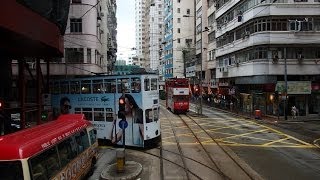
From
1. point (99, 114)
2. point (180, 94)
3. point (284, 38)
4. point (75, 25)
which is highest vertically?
point (75, 25)

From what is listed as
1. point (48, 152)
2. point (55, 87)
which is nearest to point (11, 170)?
point (48, 152)

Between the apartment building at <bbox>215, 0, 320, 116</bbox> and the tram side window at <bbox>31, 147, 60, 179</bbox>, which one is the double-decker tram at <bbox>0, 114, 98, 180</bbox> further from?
the apartment building at <bbox>215, 0, 320, 116</bbox>

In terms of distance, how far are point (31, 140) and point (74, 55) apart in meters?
32.0

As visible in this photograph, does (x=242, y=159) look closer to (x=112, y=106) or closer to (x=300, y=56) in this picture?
(x=112, y=106)

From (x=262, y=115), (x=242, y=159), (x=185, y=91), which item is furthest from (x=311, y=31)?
(x=242, y=159)

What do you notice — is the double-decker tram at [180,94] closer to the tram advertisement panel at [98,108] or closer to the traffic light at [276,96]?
the traffic light at [276,96]

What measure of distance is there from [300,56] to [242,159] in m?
26.9

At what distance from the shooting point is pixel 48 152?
12.4 m

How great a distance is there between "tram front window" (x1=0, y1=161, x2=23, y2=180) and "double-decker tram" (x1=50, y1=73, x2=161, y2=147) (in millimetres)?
12930

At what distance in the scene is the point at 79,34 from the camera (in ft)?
140

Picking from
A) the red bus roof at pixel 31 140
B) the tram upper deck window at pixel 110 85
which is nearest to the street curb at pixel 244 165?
the tram upper deck window at pixel 110 85

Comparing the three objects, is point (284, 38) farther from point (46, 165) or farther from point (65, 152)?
point (46, 165)

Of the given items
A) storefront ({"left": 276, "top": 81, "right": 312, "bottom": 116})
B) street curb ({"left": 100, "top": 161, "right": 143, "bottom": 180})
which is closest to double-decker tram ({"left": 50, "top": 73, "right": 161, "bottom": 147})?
street curb ({"left": 100, "top": 161, "right": 143, "bottom": 180})

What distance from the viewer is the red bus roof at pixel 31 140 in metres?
10.5
